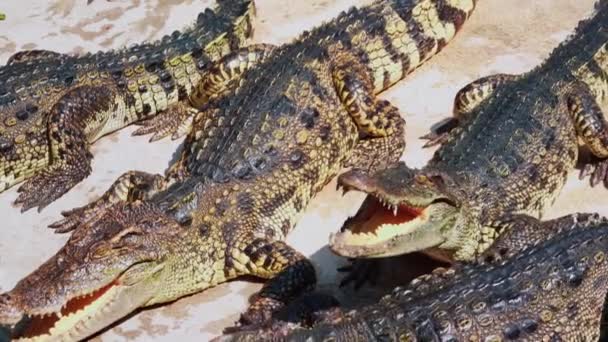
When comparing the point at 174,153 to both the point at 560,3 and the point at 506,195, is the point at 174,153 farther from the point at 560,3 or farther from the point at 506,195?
the point at 560,3

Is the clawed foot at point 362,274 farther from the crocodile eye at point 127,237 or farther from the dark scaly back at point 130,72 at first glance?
the dark scaly back at point 130,72

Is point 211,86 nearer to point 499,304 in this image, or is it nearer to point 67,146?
point 67,146

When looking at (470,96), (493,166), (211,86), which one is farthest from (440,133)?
(211,86)

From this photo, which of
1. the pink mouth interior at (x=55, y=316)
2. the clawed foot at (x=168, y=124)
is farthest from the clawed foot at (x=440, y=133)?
the pink mouth interior at (x=55, y=316)

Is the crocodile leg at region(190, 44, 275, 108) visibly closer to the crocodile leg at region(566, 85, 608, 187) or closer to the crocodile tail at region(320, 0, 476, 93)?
the crocodile tail at region(320, 0, 476, 93)

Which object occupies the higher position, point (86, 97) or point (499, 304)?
point (86, 97)

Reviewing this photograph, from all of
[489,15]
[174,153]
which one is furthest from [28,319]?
[489,15]
